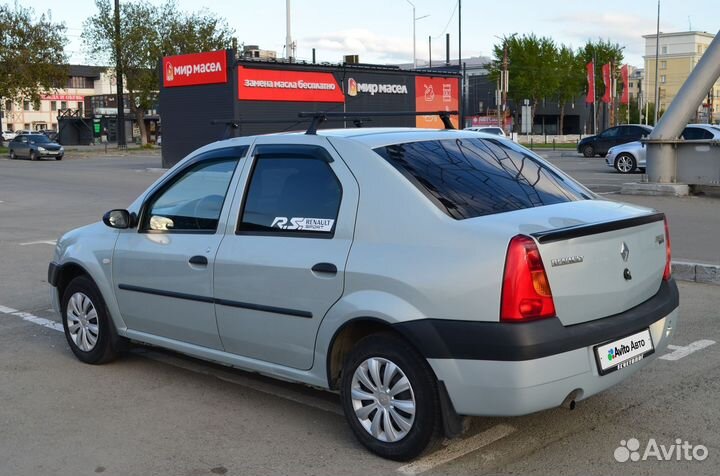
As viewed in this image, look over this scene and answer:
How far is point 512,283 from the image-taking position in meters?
3.85

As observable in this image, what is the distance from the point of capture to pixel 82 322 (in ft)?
20.4

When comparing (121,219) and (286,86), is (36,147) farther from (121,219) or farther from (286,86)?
(121,219)

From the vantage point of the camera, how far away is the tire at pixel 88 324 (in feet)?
19.7

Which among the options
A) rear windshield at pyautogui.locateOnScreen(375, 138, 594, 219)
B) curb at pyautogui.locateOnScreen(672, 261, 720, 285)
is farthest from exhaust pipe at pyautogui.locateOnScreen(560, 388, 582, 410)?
curb at pyautogui.locateOnScreen(672, 261, 720, 285)

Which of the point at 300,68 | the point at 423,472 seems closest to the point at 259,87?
the point at 300,68

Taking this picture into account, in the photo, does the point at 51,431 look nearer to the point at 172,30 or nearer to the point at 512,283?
the point at 512,283

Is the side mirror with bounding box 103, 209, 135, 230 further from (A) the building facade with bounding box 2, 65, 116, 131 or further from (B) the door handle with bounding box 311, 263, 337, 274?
(A) the building facade with bounding box 2, 65, 116, 131

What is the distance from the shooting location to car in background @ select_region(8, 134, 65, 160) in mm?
45875

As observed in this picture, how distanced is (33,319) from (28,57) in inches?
2001

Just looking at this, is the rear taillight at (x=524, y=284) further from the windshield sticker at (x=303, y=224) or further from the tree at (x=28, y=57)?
the tree at (x=28, y=57)

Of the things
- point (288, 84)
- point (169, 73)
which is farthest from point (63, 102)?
point (288, 84)

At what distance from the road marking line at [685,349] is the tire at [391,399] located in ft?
8.84

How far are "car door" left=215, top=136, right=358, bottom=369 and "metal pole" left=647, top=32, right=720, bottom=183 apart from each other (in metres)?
14.3

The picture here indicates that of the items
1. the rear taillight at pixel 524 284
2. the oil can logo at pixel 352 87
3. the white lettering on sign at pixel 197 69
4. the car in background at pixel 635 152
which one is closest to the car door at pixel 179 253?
the rear taillight at pixel 524 284
